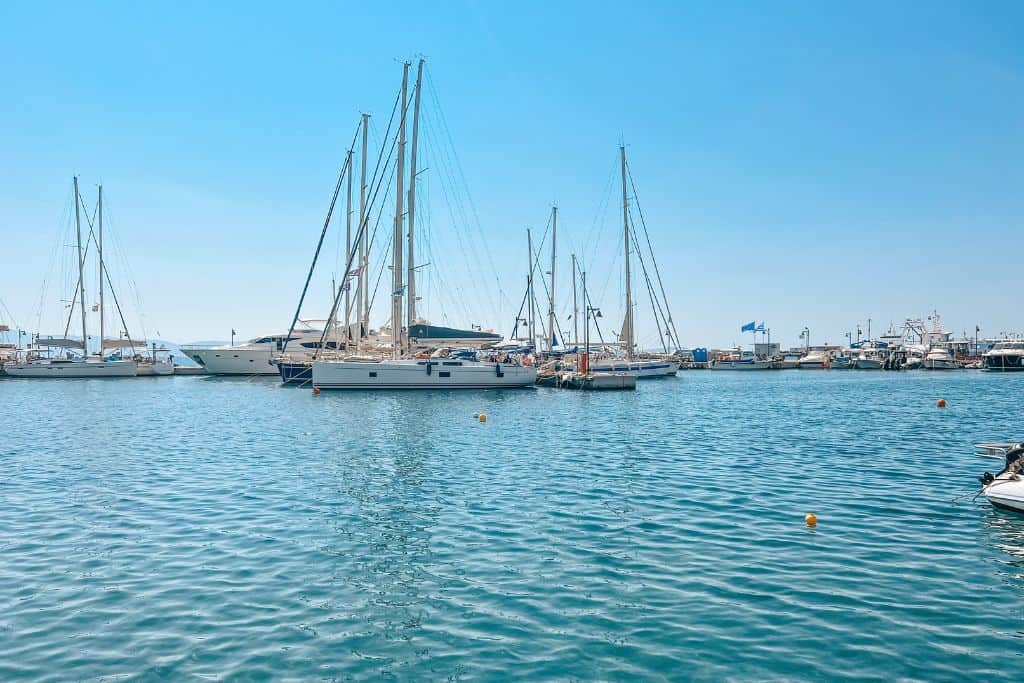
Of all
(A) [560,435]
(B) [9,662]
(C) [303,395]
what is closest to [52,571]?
(B) [9,662]

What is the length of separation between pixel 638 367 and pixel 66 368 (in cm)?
6571

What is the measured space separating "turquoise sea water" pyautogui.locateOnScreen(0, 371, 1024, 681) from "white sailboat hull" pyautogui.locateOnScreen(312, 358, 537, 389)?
2954 centimetres

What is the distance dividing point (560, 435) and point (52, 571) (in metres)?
23.0

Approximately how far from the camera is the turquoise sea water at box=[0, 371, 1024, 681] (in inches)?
365

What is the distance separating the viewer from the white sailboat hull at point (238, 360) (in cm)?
9025

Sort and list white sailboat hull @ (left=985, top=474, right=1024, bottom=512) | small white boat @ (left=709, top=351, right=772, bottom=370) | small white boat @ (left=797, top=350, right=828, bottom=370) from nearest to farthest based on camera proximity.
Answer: white sailboat hull @ (left=985, top=474, right=1024, bottom=512)
small white boat @ (left=709, top=351, right=772, bottom=370)
small white boat @ (left=797, top=350, right=828, bottom=370)

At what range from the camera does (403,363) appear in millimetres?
60406

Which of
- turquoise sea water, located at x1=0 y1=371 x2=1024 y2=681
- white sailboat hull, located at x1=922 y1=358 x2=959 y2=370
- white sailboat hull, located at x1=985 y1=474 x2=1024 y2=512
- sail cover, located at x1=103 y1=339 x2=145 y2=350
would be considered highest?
sail cover, located at x1=103 y1=339 x2=145 y2=350

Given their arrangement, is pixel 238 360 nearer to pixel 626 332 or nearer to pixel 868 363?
pixel 626 332

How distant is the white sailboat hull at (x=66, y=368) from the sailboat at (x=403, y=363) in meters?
39.7

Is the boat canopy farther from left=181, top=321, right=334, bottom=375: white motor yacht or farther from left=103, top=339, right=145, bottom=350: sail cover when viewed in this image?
left=181, top=321, right=334, bottom=375: white motor yacht

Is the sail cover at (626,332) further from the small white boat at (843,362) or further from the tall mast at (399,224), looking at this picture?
the small white boat at (843,362)

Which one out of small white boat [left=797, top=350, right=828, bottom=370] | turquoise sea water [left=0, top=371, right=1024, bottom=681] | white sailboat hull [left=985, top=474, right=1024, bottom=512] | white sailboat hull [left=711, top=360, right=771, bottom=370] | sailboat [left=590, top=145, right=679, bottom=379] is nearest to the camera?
turquoise sea water [left=0, top=371, right=1024, bottom=681]

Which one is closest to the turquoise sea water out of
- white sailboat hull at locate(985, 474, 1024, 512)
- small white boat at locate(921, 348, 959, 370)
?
white sailboat hull at locate(985, 474, 1024, 512)
